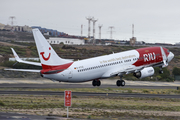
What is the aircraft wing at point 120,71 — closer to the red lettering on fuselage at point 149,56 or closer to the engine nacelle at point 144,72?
the engine nacelle at point 144,72

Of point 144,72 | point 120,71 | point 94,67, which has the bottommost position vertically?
point 144,72

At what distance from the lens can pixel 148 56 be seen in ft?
191

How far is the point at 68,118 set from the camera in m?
25.1

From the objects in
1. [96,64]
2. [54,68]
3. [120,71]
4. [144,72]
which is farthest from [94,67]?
[144,72]

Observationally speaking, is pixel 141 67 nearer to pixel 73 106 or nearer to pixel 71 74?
pixel 71 74

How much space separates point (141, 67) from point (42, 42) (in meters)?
20.1

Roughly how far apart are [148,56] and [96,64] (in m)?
11.3

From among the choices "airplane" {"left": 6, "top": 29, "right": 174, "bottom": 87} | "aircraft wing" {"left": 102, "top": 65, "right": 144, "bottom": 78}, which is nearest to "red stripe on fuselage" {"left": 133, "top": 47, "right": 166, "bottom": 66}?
"airplane" {"left": 6, "top": 29, "right": 174, "bottom": 87}

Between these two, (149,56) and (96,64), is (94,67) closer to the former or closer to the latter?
(96,64)

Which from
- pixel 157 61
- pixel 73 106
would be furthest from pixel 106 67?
pixel 73 106

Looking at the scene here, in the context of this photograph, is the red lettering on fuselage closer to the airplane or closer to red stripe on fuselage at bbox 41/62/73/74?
the airplane

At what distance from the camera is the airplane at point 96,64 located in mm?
45000

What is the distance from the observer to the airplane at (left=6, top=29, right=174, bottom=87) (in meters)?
45.0

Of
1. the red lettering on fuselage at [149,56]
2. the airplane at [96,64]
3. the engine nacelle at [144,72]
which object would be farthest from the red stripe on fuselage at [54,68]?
the red lettering on fuselage at [149,56]
